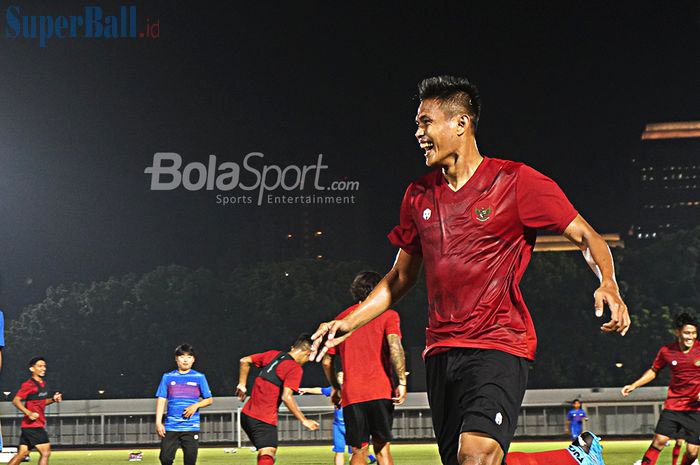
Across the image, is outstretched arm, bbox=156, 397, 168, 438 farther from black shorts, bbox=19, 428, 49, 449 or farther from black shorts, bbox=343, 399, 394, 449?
black shorts, bbox=19, 428, 49, 449

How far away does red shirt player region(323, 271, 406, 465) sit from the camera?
29.7ft

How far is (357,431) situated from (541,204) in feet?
16.3

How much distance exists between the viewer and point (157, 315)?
52.6 meters

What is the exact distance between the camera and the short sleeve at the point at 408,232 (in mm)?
4895

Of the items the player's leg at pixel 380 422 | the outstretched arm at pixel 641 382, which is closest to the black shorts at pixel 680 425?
the outstretched arm at pixel 641 382

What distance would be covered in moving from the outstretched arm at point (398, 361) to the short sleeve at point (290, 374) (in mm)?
1185

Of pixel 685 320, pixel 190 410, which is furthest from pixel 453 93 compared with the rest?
pixel 685 320

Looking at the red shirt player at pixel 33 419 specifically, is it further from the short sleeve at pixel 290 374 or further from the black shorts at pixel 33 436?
the short sleeve at pixel 290 374

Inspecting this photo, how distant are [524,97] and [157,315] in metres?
22.4

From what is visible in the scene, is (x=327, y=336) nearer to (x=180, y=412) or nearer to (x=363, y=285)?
(x=363, y=285)

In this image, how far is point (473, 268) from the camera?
14.8 feet

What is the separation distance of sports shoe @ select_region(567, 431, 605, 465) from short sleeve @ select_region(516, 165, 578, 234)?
7.20 ft

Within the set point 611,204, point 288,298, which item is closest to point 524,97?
point 611,204

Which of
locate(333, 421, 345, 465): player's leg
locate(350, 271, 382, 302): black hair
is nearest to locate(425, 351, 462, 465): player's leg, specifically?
locate(350, 271, 382, 302): black hair
